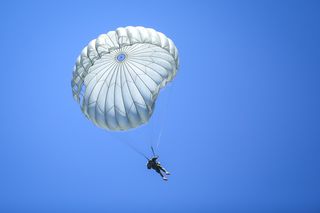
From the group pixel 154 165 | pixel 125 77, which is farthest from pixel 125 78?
pixel 154 165

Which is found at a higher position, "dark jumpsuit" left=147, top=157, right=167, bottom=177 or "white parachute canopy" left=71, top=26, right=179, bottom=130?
"white parachute canopy" left=71, top=26, right=179, bottom=130

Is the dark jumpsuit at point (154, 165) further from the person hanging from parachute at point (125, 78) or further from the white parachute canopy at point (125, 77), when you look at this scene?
the white parachute canopy at point (125, 77)

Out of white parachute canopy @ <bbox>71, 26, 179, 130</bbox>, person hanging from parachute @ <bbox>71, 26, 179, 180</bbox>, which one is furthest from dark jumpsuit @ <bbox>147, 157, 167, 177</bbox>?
white parachute canopy @ <bbox>71, 26, 179, 130</bbox>

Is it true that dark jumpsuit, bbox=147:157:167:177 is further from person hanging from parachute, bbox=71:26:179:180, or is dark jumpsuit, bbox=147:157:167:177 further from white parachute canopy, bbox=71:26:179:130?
white parachute canopy, bbox=71:26:179:130

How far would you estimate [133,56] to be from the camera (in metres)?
28.6

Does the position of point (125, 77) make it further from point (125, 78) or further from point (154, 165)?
point (154, 165)

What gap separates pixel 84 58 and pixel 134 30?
3.64 metres

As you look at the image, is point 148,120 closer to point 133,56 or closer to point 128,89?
point 128,89

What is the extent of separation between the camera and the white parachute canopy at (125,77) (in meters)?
27.4

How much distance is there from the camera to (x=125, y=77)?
2838cm

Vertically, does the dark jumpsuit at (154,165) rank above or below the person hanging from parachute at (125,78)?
below

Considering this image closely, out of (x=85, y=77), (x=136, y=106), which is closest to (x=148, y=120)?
(x=136, y=106)

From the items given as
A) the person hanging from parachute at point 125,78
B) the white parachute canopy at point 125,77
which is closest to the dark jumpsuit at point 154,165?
the person hanging from parachute at point 125,78

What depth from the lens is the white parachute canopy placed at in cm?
2738
